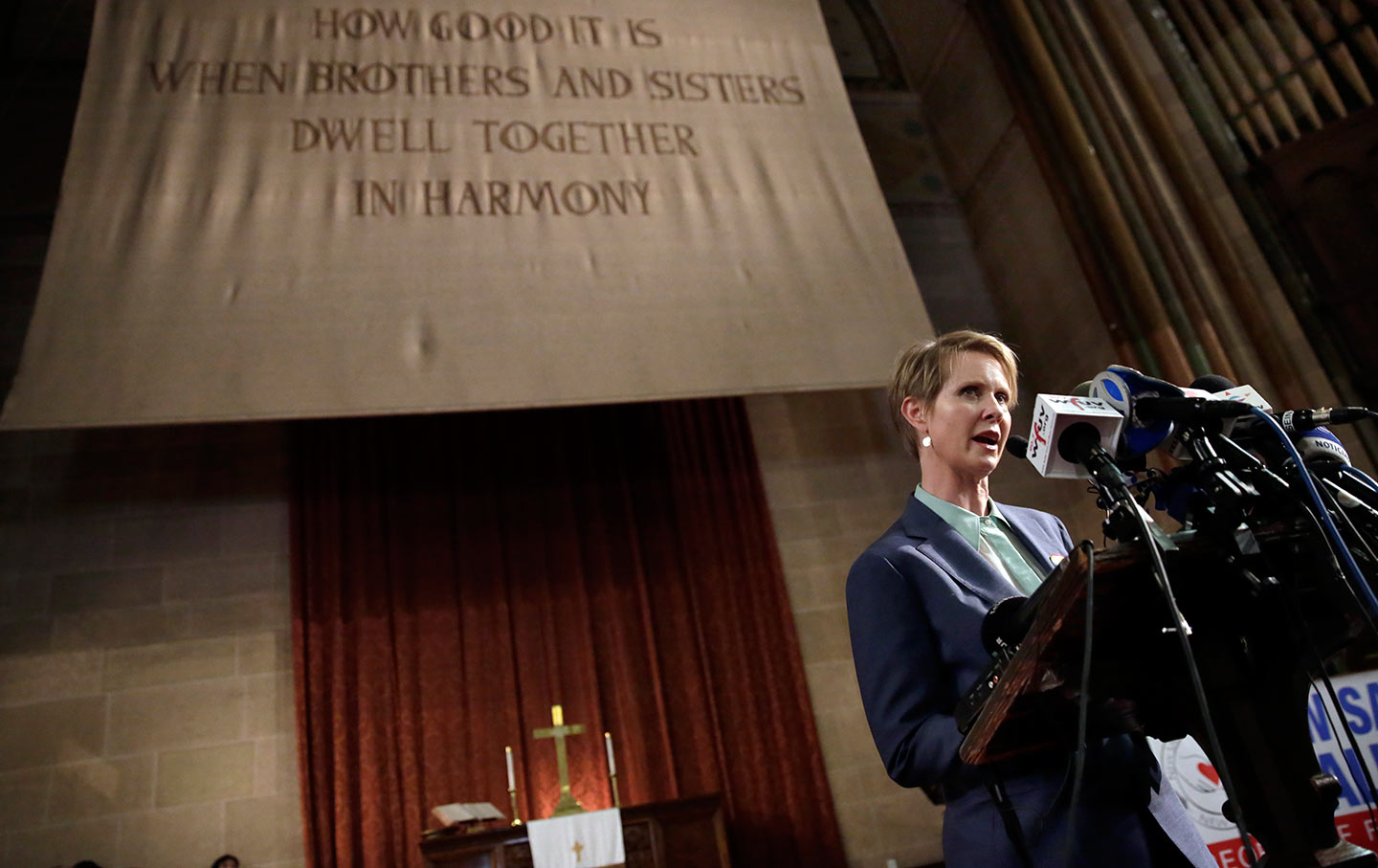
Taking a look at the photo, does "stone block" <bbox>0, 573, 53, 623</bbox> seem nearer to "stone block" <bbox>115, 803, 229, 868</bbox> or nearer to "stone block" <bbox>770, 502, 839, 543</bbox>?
"stone block" <bbox>115, 803, 229, 868</bbox>

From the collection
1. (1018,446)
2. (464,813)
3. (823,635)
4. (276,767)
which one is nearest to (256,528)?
(276,767)

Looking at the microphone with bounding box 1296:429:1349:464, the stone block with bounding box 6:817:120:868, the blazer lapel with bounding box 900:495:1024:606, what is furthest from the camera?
the stone block with bounding box 6:817:120:868

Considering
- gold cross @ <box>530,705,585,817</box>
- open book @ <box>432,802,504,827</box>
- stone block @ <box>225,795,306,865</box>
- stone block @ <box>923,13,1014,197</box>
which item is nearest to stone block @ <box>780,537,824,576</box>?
gold cross @ <box>530,705,585,817</box>

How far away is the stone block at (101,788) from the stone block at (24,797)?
0.04m

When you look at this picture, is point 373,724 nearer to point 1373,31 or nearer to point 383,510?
point 383,510

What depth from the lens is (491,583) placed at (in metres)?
5.49

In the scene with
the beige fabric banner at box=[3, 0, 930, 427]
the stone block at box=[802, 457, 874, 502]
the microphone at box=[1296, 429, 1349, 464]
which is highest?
the beige fabric banner at box=[3, 0, 930, 427]

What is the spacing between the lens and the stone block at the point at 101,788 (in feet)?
15.4

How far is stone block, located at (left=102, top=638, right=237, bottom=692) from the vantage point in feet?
16.4

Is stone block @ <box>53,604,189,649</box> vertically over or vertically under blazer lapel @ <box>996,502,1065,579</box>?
over

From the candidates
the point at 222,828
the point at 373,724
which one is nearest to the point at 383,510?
the point at 373,724

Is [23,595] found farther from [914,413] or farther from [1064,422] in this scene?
[1064,422]

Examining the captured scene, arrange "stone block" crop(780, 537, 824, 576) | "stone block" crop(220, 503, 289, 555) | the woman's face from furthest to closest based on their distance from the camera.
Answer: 1. "stone block" crop(780, 537, 824, 576)
2. "stone block" crop(220, 503, 289, 555)
3. the woman's face

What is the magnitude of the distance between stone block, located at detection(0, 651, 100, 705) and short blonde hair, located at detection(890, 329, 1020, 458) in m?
4.96
